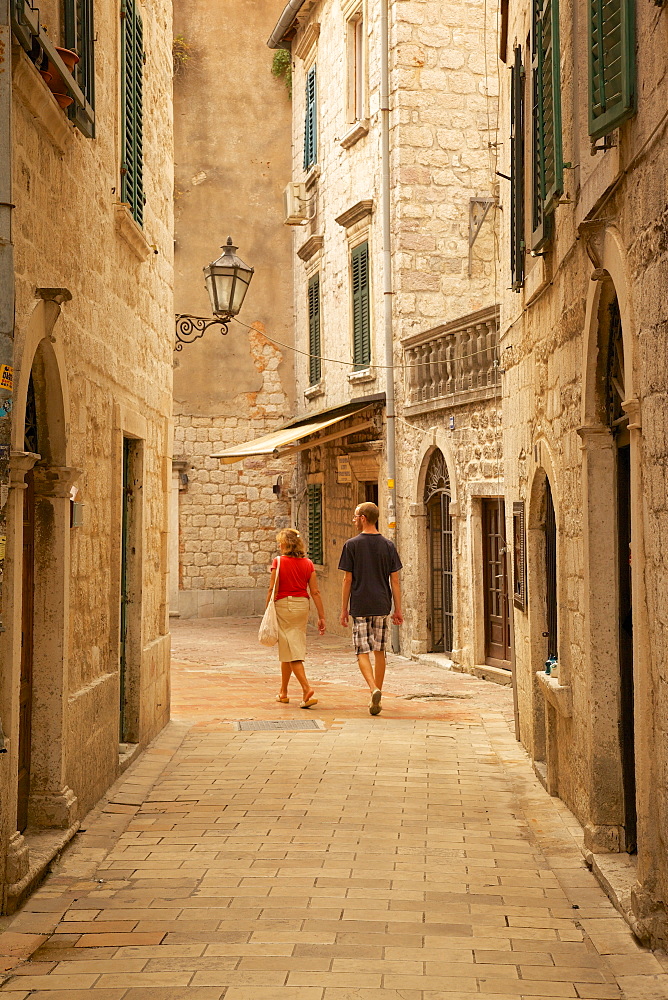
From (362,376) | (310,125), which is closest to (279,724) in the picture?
(362,376)

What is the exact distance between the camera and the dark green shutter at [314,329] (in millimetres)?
20562

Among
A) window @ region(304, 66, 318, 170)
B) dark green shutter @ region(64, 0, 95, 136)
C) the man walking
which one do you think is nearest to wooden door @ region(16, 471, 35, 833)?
dark green shutter @ region(64, 0, 95, 136)

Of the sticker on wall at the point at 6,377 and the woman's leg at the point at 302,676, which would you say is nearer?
the sticker on wall at the point at 6,377

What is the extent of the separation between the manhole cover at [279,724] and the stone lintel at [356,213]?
9090 mm

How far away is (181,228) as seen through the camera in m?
22.7

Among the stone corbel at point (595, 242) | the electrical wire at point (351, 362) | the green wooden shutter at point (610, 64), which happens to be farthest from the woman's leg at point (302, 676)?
the green wooden shutter at point (610, 64)

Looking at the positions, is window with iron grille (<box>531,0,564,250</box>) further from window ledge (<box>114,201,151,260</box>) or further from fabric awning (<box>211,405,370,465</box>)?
fabric awning (<box>211,405,370,465</box>)

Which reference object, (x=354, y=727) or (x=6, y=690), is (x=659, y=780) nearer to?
(x=6, y=690)

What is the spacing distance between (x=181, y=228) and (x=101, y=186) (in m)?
15.8

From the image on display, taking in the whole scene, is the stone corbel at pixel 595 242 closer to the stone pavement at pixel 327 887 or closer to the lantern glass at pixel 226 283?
the stone pavement at pixel 327 887

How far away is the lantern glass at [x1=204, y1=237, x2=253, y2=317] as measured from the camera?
11.7 m

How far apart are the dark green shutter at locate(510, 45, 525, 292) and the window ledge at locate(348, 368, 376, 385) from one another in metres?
8.24

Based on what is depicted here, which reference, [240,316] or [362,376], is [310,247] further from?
[362,376]

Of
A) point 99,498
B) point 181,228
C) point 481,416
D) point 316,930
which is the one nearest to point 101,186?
point 99,498
